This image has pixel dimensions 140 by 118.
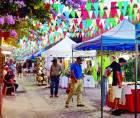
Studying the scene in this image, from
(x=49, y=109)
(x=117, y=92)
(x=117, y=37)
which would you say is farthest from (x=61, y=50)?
(x=117, y=92)

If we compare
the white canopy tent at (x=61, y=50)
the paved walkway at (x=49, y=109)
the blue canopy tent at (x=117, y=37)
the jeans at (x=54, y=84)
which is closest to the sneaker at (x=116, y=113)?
the paved walkway at (x=49, y=109)

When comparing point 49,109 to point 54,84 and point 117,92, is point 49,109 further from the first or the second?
point 54,84

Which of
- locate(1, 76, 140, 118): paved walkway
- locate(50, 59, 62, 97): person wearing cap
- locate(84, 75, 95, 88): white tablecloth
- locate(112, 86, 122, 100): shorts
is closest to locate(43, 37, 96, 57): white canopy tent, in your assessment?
locate(84, 75, 95, 88): white tablecloth

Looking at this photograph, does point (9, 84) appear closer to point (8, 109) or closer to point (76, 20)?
point (8, 109)

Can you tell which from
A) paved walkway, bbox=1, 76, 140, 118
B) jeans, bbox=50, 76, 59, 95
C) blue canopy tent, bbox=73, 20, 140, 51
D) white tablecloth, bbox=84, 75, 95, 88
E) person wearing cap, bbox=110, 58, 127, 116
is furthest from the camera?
white tablecloth, bbox=84, 75, 95, 88

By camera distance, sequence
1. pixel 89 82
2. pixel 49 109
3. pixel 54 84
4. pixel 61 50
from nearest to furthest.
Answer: pixel 49 109
pixel 54 84
pixel 89 82
pixel 61 50

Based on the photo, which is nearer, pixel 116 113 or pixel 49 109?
pixel 116 113

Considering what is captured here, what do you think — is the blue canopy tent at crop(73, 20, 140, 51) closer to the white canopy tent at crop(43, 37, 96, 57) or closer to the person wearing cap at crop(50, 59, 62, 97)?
the person wearing cap at crop(50, 59, 62, 97)

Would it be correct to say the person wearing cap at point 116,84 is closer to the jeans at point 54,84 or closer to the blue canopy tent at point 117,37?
the blue canopy tent at point 117,37

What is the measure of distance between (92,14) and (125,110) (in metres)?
11.5

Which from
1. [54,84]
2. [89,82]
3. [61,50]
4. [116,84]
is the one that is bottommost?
[116,84]

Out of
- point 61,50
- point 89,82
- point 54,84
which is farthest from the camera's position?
point 61,50

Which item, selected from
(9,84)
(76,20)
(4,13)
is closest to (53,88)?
(9,84)

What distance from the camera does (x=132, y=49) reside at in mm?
19047
